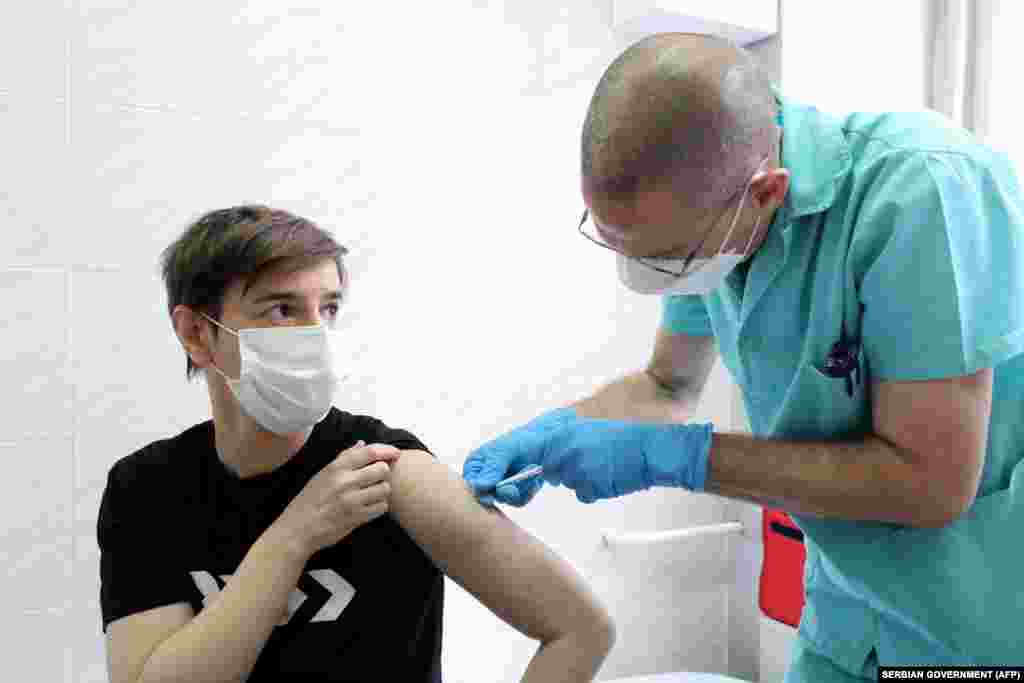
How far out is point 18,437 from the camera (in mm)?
1703

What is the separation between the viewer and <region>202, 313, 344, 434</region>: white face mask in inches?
47.8

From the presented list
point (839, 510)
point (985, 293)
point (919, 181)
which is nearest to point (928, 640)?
point (839, 510)

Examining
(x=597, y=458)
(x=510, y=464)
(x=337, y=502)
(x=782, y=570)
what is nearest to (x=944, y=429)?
(x=597, y=458)

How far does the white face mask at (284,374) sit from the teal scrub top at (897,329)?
60 centimetres

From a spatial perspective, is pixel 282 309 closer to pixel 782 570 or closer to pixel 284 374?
pixel 284 374

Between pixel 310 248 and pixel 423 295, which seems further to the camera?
pixel 423 295

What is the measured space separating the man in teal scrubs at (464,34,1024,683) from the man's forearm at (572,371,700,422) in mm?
201

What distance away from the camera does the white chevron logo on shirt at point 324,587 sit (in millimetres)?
1135

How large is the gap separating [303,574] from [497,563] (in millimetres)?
270

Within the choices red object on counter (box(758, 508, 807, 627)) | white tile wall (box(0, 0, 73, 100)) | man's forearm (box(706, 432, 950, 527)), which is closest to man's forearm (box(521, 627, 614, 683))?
man's forearm (box(706, 432, 950, 527))

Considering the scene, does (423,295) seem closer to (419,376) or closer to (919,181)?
(419,376)

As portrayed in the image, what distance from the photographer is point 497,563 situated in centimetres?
113

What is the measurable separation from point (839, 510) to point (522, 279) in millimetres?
1358

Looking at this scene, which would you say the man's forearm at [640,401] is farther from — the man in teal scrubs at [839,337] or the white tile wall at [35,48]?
the white tile wall at [35,48]
